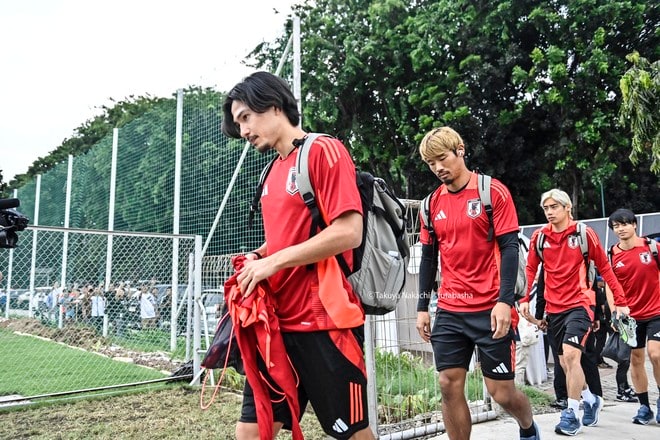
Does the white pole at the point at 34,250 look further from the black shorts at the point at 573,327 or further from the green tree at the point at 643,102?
the green tree at the point at 643,102

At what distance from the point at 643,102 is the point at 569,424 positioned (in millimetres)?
8752

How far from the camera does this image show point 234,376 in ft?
22.2

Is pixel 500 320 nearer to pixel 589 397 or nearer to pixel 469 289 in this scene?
pixel 469 289

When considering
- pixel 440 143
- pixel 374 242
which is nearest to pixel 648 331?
pixel 440 143

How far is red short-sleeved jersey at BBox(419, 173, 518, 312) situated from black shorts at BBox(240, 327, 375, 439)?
4.81 feet

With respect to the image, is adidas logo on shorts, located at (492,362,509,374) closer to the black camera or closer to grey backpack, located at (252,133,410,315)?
grey backpack, located at (252,133,410,315)

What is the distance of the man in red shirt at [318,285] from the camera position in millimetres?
1938

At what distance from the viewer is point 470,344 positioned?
10.9 ft

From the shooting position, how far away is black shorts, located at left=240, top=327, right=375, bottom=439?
196cm

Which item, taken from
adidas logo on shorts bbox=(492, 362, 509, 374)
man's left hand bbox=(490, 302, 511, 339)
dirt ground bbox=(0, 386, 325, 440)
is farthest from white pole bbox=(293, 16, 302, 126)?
adidas logo on shorts bbox=(492, 362, 509, 374)

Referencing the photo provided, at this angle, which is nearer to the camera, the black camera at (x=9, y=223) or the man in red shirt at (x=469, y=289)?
the black camera at (x=9, y=223)

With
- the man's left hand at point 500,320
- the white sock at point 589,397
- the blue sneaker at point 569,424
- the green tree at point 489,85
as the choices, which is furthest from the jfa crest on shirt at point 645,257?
the green tree at point 489,85

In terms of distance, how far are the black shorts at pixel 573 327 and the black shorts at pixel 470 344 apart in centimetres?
162

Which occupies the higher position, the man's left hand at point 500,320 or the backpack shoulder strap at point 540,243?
the backpack shoulder strap at point 540,243
